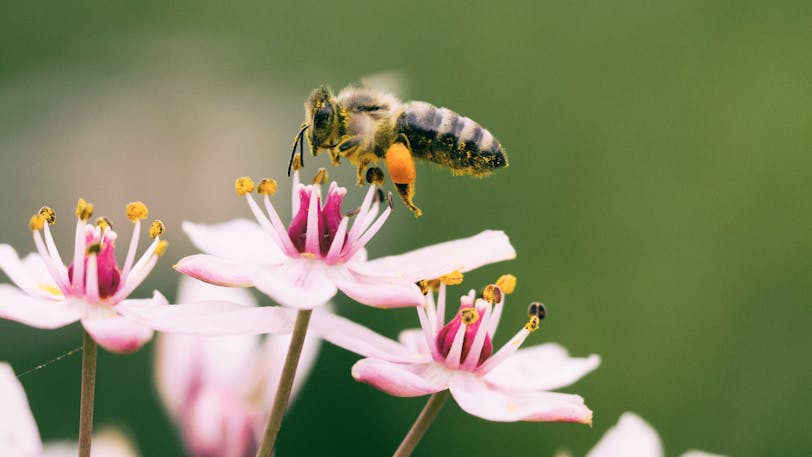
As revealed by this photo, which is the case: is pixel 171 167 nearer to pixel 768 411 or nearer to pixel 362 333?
pixel 768 411

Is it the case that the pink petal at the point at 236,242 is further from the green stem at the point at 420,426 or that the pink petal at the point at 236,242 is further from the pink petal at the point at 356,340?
the green stem at the point at 420,426

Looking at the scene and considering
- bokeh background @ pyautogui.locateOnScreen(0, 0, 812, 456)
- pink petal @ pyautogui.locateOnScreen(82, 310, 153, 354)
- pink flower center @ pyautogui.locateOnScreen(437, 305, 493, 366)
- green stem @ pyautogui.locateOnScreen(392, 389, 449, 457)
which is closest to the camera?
pink petal @ pyautogui.locateOnScreen(82, 310, 153, 354)

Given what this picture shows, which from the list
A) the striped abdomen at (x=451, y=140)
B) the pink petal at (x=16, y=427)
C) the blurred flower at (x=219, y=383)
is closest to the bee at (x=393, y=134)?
the striped abdomen at (x=451, y=140)

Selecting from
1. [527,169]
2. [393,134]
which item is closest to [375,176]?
[393,134]

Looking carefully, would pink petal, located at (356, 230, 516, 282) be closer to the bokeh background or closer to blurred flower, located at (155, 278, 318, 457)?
blurred flower, located at (155, 278, 318, 457)

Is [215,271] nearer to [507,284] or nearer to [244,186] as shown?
[244,186]

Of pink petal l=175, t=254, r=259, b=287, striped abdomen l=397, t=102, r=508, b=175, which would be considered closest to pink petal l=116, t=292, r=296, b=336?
pink petal l=175, t=254, r=259, b=287
